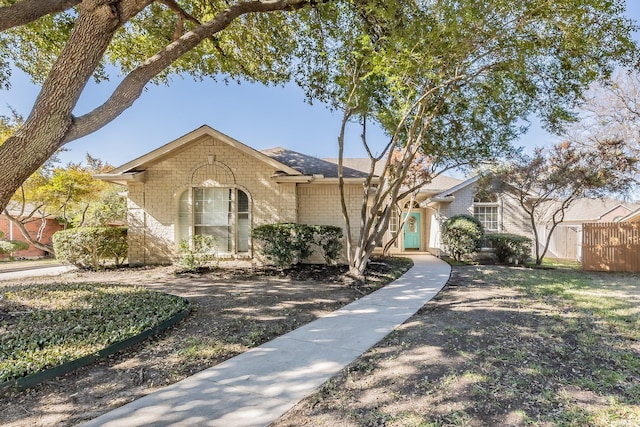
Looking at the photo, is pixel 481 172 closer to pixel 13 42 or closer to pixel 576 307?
pixel 576 307

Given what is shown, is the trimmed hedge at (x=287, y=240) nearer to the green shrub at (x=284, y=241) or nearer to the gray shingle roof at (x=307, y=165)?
the green shrub at (x=284, y=241)

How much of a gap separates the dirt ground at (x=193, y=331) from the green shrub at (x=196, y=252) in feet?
1.24

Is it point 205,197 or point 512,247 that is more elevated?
point 205,197

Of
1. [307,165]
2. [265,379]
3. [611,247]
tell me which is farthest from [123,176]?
[611,247]

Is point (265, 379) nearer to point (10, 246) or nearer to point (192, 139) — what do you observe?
point (192, 139)

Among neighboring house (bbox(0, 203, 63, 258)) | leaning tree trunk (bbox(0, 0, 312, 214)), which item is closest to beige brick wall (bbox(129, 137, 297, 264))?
leaning tree trunk (bbox(0, 0, 312, 214))

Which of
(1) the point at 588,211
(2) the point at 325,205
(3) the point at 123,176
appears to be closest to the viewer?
(3) the point at 123,176

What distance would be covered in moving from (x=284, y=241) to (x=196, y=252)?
290 centimetres

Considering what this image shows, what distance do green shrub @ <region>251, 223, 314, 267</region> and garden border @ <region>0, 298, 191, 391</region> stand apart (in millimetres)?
4863

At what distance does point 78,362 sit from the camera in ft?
12.2

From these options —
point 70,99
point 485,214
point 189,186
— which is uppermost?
point 70,99

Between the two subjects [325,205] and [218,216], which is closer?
[218,216]

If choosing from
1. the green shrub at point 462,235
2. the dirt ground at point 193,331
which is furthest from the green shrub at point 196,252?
the green shrub at point 462,235

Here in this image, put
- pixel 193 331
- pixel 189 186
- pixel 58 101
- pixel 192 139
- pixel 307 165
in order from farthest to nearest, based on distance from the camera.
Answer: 1. pixel 307 165
2. pixel 189 186
3. pixel 192 139
4. pixel 193 331
5. pixel 58 101
